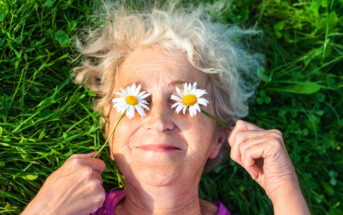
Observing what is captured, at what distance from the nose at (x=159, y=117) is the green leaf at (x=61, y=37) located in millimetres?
1066

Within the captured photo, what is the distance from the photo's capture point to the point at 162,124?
2357 mm

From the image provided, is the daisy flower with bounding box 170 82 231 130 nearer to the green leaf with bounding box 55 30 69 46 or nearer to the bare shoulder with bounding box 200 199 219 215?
the bare shoulder with bounding box 200 199 219 215

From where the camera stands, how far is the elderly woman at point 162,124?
239cm

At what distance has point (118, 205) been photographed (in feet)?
9.56

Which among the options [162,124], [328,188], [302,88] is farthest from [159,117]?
[328,188]

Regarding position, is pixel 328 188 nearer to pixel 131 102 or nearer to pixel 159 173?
pixel 159 173

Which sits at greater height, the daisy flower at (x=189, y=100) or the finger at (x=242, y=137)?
the daisy flower at (x=189, y=100)

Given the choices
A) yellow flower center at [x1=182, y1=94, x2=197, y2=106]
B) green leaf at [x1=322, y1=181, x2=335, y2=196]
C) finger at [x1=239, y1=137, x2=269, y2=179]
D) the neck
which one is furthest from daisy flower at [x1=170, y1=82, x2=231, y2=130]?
green leaf at [x1=322, y1=181, x2=335, y2=196]

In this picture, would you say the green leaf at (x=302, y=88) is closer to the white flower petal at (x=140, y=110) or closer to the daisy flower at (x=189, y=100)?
the daisy flower at (x=189, y=100)

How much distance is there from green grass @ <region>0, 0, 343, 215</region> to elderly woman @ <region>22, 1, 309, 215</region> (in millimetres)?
244

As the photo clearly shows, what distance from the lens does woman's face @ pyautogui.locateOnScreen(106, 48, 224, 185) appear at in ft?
7.89

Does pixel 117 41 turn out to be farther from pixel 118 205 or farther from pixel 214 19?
pixel 118 205

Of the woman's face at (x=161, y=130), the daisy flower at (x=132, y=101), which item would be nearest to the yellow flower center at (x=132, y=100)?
the daisy flower at (x=132, y=101)

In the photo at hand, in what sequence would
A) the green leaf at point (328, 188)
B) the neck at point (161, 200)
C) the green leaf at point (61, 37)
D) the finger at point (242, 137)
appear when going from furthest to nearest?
the green leaf at point (328, 188) → the green leaf at point (61, 37) → the neck at point (161, 200) → the finger at point (242, 137)
